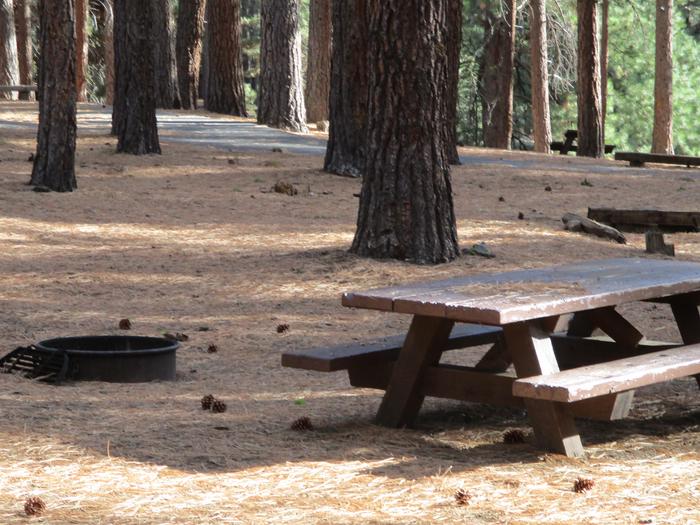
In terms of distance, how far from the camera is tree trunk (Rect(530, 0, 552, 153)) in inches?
1153

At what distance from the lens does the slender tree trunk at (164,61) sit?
23.3 m

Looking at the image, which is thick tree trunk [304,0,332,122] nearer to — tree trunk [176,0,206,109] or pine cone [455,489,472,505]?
tree trunk [176,0,206,109]

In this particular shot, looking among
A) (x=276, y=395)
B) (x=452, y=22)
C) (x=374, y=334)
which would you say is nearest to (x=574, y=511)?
(x=276, y=395)

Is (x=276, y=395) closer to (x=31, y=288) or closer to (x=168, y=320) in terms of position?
(x=168, y=320)

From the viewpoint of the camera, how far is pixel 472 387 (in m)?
5.45

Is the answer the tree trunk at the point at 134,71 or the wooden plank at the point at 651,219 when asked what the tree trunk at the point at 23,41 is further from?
the wooden plank at the point at 651,219

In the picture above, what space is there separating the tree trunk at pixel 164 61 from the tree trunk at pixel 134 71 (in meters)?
4.78

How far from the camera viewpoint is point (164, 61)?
25.3 metres

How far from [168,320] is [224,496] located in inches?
169

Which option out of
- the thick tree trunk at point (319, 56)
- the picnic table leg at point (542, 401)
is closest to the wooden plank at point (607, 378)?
the picnic table leg at point (542, 401)

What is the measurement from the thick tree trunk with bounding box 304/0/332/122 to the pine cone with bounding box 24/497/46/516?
22.0 metres

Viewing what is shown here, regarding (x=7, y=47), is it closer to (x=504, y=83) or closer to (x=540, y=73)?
(x=504, y=83)

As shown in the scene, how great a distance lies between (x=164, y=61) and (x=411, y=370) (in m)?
20.9

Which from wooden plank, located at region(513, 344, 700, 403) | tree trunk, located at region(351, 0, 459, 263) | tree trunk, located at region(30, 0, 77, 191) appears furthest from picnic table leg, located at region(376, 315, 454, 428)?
tree trunk, located at region(30, 0, 77, 191)
